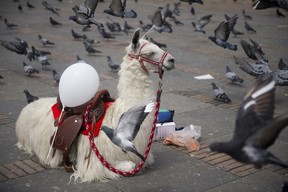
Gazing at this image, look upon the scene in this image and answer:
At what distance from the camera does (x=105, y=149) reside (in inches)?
204

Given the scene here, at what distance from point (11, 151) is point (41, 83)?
3588 mm

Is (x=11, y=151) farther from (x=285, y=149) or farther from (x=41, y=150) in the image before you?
(x=285, y=149)

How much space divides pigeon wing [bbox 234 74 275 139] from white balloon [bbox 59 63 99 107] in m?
2.54

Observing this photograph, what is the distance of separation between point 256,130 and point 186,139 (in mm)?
3207

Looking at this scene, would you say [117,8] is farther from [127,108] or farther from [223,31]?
[127,108]

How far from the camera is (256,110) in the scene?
122 inches

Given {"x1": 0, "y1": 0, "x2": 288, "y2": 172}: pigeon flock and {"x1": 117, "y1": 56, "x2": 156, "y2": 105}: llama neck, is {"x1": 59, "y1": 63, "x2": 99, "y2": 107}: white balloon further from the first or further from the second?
{"x1": 0, "y1": 0, "x2": 288, "y2": 172}: pigeon flock

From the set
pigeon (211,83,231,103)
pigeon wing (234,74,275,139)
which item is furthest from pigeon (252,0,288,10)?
pigeon wing (234,74,275,139)

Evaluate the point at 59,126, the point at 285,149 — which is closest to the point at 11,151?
the point at 59,126

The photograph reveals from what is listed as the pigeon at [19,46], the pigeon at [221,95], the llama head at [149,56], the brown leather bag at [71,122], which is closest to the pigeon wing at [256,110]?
the llama head at [149,56]

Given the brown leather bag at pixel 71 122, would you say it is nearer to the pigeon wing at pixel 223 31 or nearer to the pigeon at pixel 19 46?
the pigeon at pixel 19 46

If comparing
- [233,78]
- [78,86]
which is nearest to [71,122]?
[78,86]

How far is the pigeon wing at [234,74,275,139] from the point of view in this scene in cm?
305

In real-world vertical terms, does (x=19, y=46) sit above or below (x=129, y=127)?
below
